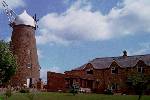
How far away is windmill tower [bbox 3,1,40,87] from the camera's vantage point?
269ft

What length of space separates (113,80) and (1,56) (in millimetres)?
27201

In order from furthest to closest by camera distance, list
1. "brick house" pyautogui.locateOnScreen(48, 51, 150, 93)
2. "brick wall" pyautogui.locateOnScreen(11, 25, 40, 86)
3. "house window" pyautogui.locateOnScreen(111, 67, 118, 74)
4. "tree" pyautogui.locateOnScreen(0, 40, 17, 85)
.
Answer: "house window" pyautogui.locateOnScreen(111, 67, 118, 74), "brick house" pyautogui.locateOnScreen(48, 51, 150, 93), "brick wall" pyautogui.locateOnScreen(11, 25, 40, 86), "tree" pyautogui.locateOnScreen(0, 40, 17, 85)

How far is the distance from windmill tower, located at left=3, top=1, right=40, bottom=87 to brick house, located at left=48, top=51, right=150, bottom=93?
7.65 m

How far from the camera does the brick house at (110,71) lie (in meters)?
84.9

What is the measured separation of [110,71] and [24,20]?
68.3 feet

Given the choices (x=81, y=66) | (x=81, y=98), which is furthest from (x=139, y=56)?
Answer: (x=81, y=98)

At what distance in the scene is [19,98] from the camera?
170 ft

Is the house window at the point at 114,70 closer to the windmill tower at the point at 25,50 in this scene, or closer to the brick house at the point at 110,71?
the brick house at the point at 110,71

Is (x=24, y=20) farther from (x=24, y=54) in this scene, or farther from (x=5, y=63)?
(x=5, y=63)

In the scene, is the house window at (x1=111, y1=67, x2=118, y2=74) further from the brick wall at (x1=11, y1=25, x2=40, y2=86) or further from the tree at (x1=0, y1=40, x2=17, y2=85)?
the tree at (x1=0, y1=40, x2=17, y2=85)

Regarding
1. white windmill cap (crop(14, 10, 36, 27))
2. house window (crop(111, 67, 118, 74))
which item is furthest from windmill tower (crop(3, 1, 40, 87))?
house window (crop(111, 67, 118, 74))

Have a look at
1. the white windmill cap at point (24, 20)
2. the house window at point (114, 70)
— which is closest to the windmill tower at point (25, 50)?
the white windmill cap at point (24, 20)

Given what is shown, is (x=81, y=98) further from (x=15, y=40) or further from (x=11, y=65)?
(x=15, y=40)

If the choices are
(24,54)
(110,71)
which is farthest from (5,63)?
(110,71)
